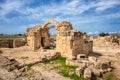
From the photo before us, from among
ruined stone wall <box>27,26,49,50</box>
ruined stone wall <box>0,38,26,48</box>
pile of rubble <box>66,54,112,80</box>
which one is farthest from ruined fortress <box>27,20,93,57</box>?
ruined stone wall <box>0,38,26,48</box>

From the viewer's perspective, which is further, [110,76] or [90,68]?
[90,68]

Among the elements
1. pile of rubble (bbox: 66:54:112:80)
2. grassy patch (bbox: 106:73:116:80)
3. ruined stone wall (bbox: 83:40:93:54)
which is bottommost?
grassy patch (bbox: 106:73:116:80)

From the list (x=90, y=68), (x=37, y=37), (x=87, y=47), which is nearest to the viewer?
(x=90, y=68)

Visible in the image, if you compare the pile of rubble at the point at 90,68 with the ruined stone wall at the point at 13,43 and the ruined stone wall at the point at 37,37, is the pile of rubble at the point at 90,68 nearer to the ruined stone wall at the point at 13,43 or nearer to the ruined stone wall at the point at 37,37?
the ruined stone wall at the point at 37,37

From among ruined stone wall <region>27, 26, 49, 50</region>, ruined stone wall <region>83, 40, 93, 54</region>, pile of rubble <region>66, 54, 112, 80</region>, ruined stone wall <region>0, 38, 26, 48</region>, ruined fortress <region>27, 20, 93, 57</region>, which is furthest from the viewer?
ruined stone wall <region>0, 38, 26, 48</region>

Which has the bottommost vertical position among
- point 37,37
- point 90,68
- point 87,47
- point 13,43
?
point 90,68

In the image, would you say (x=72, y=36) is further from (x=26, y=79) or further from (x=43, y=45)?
(x=26, y=79)

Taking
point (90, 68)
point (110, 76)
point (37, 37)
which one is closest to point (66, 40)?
point (90, 68)

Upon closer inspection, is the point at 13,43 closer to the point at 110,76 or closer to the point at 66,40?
the point at 66,40

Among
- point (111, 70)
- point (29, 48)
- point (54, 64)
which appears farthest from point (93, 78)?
point (29, 48)

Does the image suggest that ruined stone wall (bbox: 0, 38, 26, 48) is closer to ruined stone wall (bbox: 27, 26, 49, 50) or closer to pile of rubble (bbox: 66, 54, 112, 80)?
ruined stone wall (bbox: 27, 26, 49, 50)

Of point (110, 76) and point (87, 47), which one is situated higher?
point (87, 47)

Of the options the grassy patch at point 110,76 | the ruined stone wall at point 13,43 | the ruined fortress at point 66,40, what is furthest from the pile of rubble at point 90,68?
Answer: the ruined stone wall at point 13,43

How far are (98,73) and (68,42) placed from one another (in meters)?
6.26
